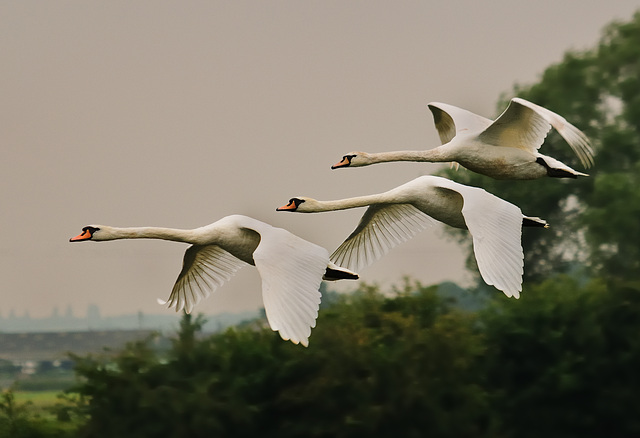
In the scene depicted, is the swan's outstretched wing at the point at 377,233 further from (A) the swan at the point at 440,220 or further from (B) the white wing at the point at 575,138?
(B) the white wing at the point at 575,138

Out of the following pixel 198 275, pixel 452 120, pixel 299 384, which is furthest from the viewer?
pixel 299 384

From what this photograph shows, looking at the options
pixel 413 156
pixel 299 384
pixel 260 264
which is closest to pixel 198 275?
pixel 413 156

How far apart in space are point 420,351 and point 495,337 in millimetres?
4458

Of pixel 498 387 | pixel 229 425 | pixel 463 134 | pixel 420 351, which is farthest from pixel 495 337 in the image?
pixel 463 134

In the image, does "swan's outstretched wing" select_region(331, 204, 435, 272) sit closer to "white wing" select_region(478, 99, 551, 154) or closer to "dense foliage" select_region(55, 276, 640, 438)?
"white wing" select_region(478, 99, 551, 154)

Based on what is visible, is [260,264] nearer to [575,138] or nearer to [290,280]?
[290,280]

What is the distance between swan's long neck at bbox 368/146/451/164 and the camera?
1399cm

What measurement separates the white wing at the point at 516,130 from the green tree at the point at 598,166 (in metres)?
31.1

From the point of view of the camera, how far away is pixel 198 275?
1475 centimetres

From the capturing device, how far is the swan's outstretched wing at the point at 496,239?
1127 cm

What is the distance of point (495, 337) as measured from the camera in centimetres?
3816

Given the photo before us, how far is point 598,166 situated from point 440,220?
38.3m

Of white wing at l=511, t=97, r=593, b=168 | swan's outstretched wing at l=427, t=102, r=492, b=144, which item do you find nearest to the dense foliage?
swan's outstretched wing at l=427, t=102, r=492, b=144

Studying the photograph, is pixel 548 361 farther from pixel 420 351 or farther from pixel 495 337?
pixel 420 351
